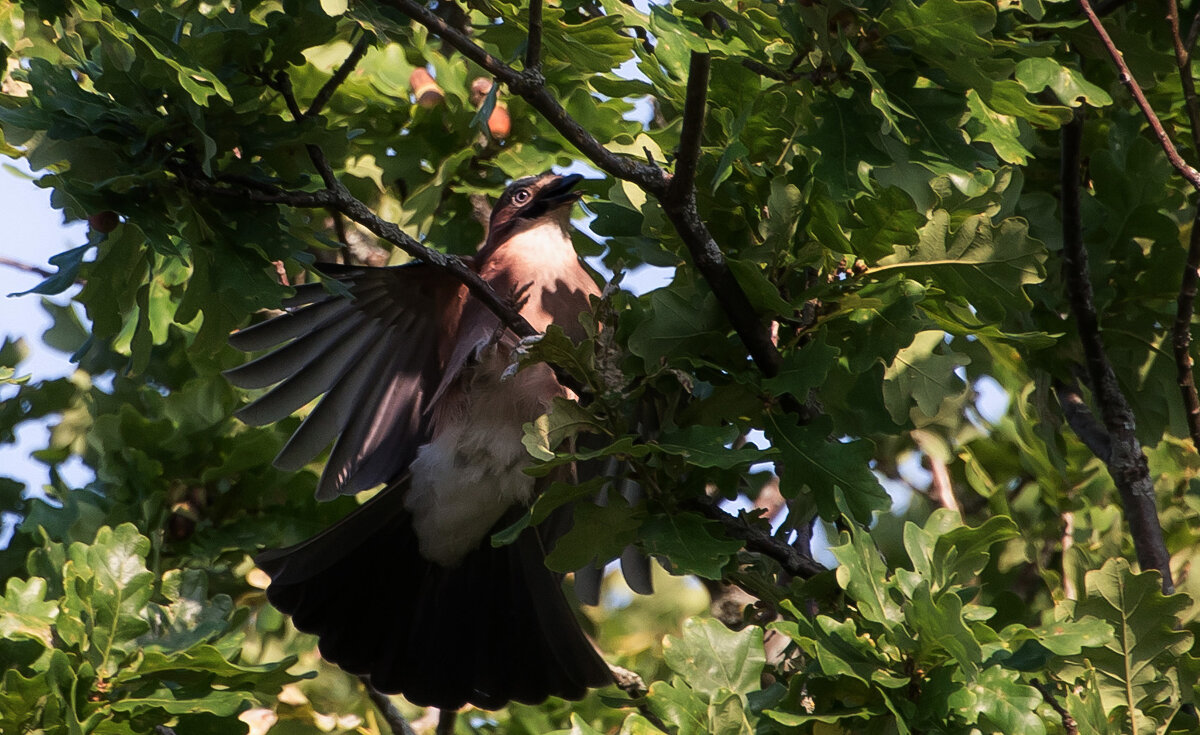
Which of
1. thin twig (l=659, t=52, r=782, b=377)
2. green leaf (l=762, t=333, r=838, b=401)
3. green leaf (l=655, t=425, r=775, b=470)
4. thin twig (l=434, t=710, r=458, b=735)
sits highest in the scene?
thin twig (l=659, t=52, r=782, b=377)

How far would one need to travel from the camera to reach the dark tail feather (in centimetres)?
484

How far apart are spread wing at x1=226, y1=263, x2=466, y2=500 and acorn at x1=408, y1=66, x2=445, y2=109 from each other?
63 centimetres

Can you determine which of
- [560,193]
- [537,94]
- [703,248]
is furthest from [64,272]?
[560,193]

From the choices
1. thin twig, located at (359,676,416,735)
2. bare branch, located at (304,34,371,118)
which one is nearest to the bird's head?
bare branch, located at (304,34,371,118)

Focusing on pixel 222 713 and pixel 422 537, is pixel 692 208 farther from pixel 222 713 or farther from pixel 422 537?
pixel 422 537

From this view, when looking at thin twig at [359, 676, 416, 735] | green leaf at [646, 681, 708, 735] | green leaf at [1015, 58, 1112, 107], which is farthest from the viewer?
thin twig at [359, 676, 416, 735]

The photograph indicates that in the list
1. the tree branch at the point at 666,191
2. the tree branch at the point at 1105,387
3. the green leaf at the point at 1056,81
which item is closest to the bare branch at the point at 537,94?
the tree branch at the point at 666,191

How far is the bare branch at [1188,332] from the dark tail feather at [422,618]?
2228 mm

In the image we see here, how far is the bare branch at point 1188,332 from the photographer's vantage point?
12.0ft

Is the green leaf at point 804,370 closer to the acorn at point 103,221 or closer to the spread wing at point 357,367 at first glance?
the acorn at point 103,221

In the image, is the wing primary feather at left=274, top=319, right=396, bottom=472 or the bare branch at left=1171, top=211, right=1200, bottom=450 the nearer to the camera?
the bare branch at left=1171, top=211, right=1200, bottom=450

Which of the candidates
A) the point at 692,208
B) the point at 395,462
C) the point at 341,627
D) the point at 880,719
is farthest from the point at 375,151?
the point at 880,719

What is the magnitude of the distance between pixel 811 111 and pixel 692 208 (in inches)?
15.0

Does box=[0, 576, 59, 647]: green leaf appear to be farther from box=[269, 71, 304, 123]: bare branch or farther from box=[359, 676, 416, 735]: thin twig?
box=[359, 676, 416, 735]: thin twig
